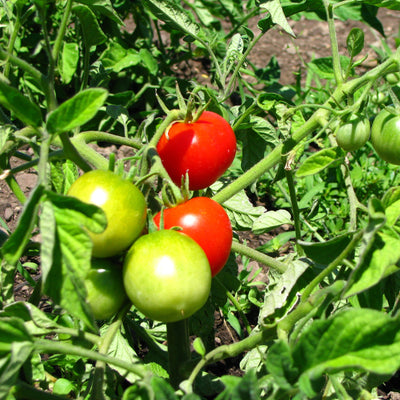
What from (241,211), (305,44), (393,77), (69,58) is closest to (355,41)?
(393,77)

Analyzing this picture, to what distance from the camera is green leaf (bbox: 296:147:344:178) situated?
89 cm

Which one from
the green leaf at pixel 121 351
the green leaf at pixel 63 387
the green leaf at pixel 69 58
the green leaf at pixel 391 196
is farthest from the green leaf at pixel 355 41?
the green leaf at pixel 69 58

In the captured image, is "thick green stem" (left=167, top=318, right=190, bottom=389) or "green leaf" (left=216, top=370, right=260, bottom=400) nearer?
"green leaf" (left=216, top=370, right=260, bottom=400)

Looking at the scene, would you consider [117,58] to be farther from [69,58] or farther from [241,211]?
[241,211]

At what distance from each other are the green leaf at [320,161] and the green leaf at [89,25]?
0.53m

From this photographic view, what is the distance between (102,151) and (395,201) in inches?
59.4

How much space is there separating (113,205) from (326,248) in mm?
354

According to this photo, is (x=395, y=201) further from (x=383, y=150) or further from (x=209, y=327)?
(x=209, y=327)

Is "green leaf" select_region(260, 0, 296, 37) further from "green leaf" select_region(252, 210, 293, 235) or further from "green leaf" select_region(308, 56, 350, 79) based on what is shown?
"green leaf" select_region(252, 210, 293, 235)

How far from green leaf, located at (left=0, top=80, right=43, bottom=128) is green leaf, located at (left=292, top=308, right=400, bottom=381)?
462 millimetres

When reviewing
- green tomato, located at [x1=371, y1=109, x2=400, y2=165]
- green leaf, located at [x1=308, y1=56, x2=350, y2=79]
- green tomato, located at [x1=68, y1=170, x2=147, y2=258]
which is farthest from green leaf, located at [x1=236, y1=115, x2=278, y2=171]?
green tomato, located at [x1=68, y1=170, x2=147, y2=258]

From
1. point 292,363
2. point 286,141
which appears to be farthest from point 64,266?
point 286,141

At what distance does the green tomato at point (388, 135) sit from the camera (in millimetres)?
998

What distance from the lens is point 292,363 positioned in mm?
685
